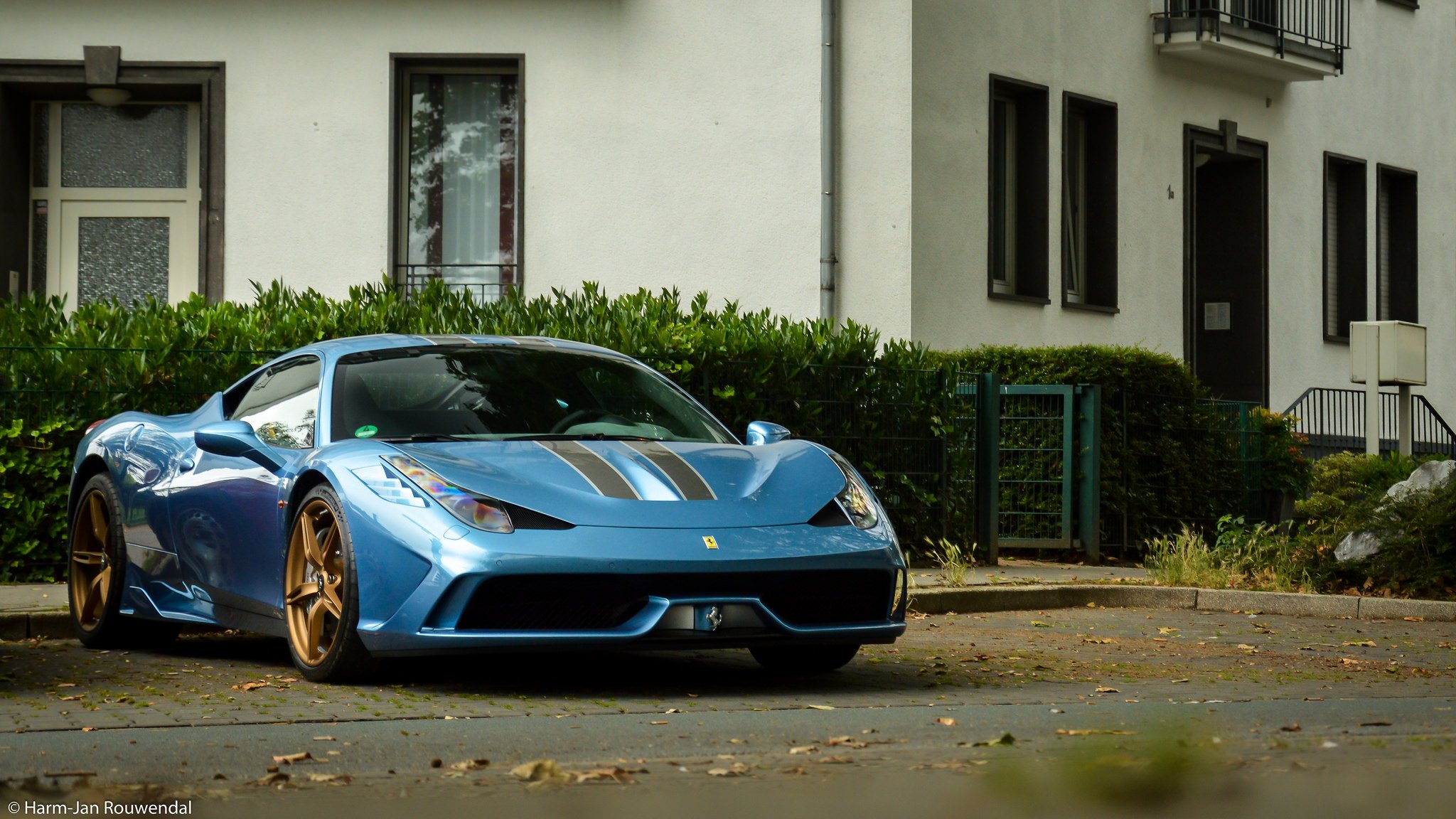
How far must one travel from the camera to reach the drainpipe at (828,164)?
1822 centimetres

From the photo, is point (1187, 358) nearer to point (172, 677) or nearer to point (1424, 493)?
point (1424, 493)

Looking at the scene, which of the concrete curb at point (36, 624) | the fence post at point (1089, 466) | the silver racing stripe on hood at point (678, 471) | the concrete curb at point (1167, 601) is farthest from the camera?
the fence post at point (1089, 466)

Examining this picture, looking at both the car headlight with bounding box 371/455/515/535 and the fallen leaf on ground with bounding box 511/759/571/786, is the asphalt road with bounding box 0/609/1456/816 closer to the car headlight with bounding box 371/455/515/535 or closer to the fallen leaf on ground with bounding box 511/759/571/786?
the fallen leaf on ground with bounding box 511/759/571/786

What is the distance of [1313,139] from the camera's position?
79.3 ft

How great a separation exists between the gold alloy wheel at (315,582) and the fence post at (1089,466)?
942 cm

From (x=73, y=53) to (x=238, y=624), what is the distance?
41.1ft

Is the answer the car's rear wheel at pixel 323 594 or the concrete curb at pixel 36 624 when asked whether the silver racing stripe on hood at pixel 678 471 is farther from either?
the concrete curb at pixel 36 624

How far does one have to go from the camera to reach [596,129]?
18.5 meters

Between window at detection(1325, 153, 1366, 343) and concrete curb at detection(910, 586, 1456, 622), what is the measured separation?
13938 millimetres

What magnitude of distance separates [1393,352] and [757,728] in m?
13.4

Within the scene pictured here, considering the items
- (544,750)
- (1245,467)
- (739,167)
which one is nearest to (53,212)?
(739,167)

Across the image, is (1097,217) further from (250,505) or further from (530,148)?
(250,505)

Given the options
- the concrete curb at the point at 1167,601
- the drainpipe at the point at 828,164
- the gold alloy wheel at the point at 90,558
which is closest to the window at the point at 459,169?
the drainpipe at the point at 828,164

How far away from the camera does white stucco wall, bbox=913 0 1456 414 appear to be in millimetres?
18969
